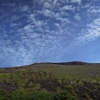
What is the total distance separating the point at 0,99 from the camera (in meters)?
17.2

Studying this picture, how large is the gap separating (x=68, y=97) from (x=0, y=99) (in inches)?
274

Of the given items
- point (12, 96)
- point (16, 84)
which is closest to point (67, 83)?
point (16, 84)

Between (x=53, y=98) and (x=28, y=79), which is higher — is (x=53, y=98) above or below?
below

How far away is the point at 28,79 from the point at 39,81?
1.97 metres

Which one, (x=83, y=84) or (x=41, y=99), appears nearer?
(x=41, y=99)

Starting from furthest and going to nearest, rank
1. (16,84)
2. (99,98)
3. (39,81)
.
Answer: (39,81) → (16,84) → (99,98)

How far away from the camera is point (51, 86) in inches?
1019

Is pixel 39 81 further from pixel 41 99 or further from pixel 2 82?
pixel 41 99

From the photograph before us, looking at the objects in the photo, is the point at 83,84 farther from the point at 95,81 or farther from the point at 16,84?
the point at 16,84

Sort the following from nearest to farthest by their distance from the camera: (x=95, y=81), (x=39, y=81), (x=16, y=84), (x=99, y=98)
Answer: (x=99, y=98), (x=16, y=84), (x=39, y=81), (x=95, y=81)

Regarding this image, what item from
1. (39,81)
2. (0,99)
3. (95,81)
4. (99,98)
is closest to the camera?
(0,99)

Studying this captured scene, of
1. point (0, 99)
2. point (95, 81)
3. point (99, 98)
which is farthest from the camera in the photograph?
point (95, 81)

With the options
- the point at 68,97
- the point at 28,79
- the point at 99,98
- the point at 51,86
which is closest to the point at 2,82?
the point at 28,79

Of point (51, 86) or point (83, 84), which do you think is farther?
point (83, 84)
